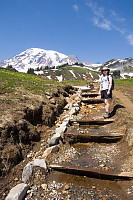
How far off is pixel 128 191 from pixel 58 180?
215cm

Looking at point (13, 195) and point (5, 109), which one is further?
point (5, 109)

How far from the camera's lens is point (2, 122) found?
6109 mm

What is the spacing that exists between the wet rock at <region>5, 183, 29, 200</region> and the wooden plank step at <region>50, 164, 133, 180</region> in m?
1.18

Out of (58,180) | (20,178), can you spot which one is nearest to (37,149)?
(20,178)

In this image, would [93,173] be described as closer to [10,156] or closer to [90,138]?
→ [90,138]

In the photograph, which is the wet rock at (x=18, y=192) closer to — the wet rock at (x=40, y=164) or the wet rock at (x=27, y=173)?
the wet rock at (x=27, y=173)

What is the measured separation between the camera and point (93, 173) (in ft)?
15.6

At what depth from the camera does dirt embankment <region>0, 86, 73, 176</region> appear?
527 cm

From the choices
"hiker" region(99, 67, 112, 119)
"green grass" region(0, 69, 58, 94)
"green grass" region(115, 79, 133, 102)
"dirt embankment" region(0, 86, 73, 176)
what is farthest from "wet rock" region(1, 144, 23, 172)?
"green grass" region(115, 79, 133, 102)

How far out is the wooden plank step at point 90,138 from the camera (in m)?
6.53

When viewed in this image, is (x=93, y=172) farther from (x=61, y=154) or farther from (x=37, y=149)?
(x=37, y=149)

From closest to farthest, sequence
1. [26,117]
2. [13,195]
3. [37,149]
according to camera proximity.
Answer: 1. [13,195]
2. [37,149]
3. [26,117]

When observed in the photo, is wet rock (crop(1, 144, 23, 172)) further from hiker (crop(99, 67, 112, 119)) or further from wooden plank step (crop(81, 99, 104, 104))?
wooden plank step (crop(81, 99, 104, 104))

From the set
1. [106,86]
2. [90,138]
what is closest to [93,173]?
[90,138]
